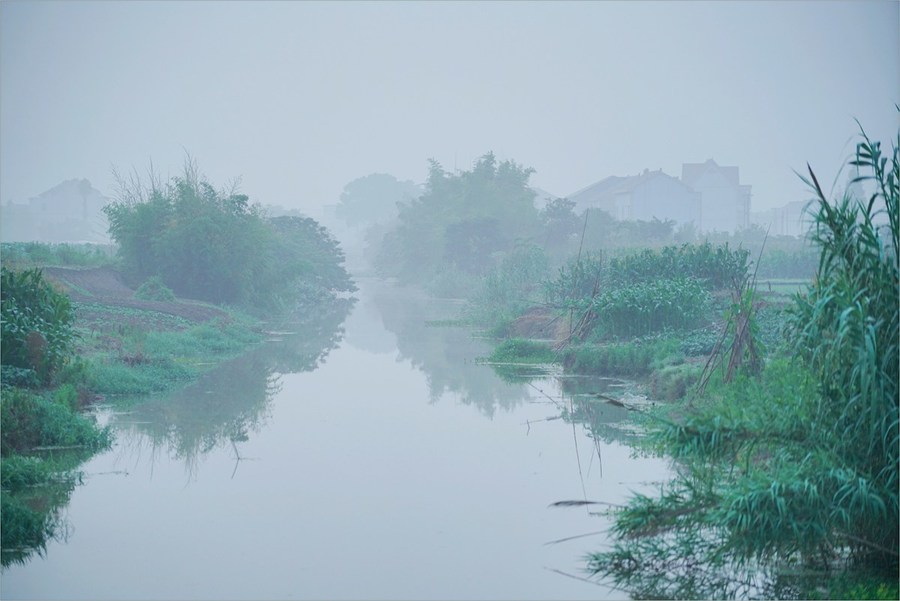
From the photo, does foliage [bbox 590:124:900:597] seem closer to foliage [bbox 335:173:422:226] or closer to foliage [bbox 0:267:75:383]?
foliage [bbox 0:267:75:383]

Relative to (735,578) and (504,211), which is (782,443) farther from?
(504,211)

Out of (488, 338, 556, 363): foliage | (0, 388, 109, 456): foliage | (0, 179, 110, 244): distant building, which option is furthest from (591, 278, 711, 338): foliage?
(0, 179, 110, 244): distant building

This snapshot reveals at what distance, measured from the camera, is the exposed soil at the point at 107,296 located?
87.0 feet

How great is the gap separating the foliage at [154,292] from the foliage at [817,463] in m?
23.5

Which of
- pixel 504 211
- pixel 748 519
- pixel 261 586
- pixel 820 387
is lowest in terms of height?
pixel 261 586

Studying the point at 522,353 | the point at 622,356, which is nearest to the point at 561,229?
the point at 522,353

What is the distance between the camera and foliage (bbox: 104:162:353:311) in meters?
32.8

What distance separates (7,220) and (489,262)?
65971mm

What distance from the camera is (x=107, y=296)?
28719 mm

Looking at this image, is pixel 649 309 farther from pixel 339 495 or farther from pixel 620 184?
pixel 620 184

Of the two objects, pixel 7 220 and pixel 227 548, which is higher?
pixel 7 220

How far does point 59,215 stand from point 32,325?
353ft

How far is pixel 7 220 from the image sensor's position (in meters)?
103

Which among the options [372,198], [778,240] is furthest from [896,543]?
[372,198]
